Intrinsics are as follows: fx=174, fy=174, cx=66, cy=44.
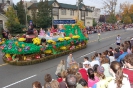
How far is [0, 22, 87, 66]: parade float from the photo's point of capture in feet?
41.8

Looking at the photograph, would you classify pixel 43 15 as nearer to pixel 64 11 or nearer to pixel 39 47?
pixel 64 11

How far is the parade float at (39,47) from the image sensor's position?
1273cm

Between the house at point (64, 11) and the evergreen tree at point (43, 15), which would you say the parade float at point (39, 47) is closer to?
the evergreen tree at point (43, 15)

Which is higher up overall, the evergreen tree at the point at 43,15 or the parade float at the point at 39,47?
the evergreen tree at the point at 43,15

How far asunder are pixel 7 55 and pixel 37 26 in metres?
29.0

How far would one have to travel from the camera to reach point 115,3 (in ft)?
204

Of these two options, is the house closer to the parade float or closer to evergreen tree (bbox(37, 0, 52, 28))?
evergreen tree (bbox(37, 0, 52, 28))

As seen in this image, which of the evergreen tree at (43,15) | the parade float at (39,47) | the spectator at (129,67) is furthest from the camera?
the evergreen tree at (43,15)

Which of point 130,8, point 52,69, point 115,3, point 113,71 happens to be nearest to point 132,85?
point 113,71

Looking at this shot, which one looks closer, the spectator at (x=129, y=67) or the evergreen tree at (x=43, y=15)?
the spectator at (x=129, y=67)

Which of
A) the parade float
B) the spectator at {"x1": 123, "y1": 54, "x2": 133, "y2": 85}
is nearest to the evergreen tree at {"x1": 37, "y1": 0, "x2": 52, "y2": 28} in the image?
the parade float

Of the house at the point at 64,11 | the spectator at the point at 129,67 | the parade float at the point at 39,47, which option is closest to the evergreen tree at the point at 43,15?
the house at the point at 64,11

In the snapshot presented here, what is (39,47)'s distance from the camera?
531 inches

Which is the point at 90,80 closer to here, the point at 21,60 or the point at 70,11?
the point at 21,60
